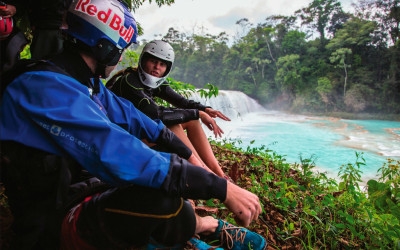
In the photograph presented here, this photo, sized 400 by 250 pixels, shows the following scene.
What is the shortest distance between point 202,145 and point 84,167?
147 centimetres

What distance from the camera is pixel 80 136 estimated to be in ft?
2.97

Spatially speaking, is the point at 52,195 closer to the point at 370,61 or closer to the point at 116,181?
the point at 116,181

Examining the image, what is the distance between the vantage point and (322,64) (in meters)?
27.2

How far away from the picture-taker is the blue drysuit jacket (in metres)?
0.87

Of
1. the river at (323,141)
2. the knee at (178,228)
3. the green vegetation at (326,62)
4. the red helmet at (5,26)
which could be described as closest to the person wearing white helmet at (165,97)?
the knee at (178,228)

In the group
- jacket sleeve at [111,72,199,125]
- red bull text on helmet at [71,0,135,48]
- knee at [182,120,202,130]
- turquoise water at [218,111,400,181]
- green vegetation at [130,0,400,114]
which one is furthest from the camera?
green vegetation at [130,0,400,114]

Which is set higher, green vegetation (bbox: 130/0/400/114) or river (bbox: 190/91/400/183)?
green vegetation (bbox: 130/0/400/114)

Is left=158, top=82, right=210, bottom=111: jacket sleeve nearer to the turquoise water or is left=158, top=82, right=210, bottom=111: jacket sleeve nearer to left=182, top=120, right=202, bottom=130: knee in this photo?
left=182, top=120, right=202, bottom=130: knee

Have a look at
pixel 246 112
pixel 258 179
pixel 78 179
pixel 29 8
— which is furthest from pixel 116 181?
pixel 246 112

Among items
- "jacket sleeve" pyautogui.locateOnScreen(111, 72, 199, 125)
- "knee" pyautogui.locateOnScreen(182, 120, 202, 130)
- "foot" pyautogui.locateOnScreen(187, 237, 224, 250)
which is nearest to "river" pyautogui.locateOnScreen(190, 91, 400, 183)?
"knee" pyautogui.locateOnScreen(182, 120, 202, 130)

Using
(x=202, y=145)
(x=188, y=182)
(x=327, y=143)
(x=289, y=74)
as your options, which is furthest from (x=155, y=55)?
(x=289, y=74)

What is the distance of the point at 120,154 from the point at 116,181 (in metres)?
0.12

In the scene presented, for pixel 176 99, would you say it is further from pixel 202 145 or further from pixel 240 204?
pixel 240 204

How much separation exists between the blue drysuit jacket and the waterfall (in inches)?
493
